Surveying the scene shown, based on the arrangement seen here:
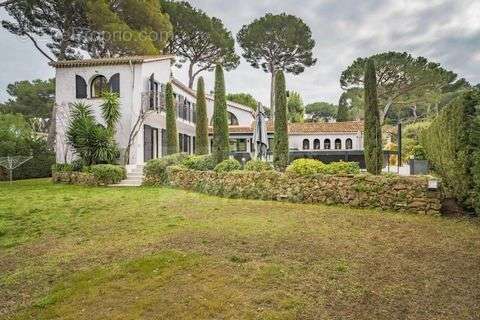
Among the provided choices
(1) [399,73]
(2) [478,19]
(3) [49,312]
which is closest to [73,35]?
(2) [478,19]

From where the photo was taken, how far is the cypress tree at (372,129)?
41.0 feet

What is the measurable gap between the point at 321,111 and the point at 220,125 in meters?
59.0

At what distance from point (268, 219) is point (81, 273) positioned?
176 inches

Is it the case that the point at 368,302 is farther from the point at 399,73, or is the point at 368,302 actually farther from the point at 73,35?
the point at 399,73

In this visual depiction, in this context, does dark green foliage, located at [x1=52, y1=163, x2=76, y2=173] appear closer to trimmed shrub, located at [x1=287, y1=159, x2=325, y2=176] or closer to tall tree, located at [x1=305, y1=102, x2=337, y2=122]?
trimmed shrub, located at [x1=287, y1=159, x2=325, y2=176]

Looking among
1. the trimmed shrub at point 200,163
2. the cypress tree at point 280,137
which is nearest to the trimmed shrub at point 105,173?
the trimmed shrub at point 200,163

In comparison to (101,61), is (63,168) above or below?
below

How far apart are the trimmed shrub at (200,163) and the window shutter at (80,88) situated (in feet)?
30.3

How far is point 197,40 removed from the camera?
1371 inches

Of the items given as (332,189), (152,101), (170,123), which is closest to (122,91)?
(152,101)

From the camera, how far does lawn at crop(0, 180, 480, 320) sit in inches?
152

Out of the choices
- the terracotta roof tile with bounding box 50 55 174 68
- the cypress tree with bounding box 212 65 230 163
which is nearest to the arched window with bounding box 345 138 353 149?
the cypress tree with bounding box 212 65 230 163

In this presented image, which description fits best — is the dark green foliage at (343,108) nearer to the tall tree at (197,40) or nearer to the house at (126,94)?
the tall tree at (197,40)

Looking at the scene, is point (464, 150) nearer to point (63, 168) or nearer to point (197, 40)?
point (63, 168)
